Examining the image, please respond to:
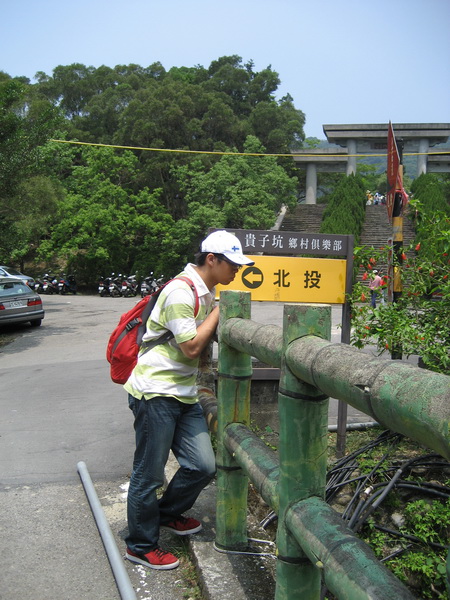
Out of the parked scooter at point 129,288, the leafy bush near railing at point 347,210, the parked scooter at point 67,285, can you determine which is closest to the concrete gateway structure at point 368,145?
the leafy bush near railing at point 347,210

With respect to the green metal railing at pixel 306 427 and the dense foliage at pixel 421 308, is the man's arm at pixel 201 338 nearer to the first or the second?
the green metal railing at pixel 306 427

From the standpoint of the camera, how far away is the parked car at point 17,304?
48.1ft

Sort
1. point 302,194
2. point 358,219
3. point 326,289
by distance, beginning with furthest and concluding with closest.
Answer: point 302,194
point 358,219
point 326,289

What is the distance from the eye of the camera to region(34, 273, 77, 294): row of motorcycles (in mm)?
30328

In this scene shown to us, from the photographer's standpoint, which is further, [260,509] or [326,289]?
[326,289]

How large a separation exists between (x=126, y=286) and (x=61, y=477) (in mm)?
23635

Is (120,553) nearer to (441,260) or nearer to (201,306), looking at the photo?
(201,306)

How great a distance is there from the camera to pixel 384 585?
1580mm

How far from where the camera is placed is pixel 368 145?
39438 mm

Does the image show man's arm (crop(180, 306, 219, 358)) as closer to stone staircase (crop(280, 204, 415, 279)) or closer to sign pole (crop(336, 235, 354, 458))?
sign pole (crop(336, 235, 354, 458))

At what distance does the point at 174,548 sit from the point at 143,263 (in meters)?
28.8

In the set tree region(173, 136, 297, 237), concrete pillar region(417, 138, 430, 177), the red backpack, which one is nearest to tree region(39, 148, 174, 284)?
tree region(173, 136, 297, 237)

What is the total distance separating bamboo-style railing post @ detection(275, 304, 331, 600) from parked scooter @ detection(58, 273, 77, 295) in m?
29.3

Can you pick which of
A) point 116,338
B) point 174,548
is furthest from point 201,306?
point 174,548
